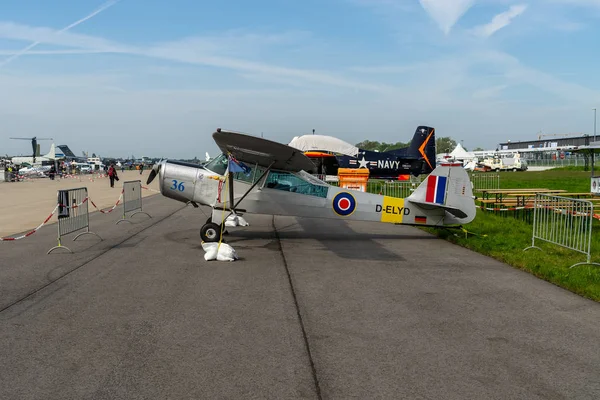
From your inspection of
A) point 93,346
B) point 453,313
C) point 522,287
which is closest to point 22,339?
point 93,346

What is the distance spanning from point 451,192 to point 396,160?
22917 millimetres

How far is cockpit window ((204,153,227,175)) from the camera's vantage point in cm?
1195

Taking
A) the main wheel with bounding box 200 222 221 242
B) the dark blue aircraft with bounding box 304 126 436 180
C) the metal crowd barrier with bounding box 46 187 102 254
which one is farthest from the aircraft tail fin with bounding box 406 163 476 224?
the dark blue aircraft with bounding box 304 126 436 180

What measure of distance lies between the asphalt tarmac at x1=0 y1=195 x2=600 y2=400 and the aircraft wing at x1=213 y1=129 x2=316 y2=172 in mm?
2177

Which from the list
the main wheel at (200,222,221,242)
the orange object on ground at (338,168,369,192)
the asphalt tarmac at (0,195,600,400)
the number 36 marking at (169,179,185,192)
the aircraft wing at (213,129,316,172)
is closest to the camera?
the asphalt tarmac at (0,195,600,400)

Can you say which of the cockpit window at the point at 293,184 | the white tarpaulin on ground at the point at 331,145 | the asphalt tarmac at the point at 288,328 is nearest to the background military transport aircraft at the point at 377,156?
the white tarpaulin on ground at the point at 331,145

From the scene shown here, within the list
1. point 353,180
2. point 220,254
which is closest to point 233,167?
point 220,254

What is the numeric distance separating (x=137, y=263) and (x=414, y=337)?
577 cm

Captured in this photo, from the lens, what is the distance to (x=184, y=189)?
468 inches

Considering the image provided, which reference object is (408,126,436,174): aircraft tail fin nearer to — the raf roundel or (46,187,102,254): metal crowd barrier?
the raf roundel

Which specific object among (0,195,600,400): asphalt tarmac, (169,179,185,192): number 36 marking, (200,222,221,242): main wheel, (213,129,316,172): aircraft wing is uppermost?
(213,129,316,172): aircraft wing

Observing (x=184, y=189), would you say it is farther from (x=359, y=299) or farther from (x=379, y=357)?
(x=379, y=357)

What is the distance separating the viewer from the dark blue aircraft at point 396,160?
34.2 meters

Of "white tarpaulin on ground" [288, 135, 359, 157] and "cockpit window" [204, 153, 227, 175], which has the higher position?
"white tarpaulin on ground" [288, 135, 359, 157]
